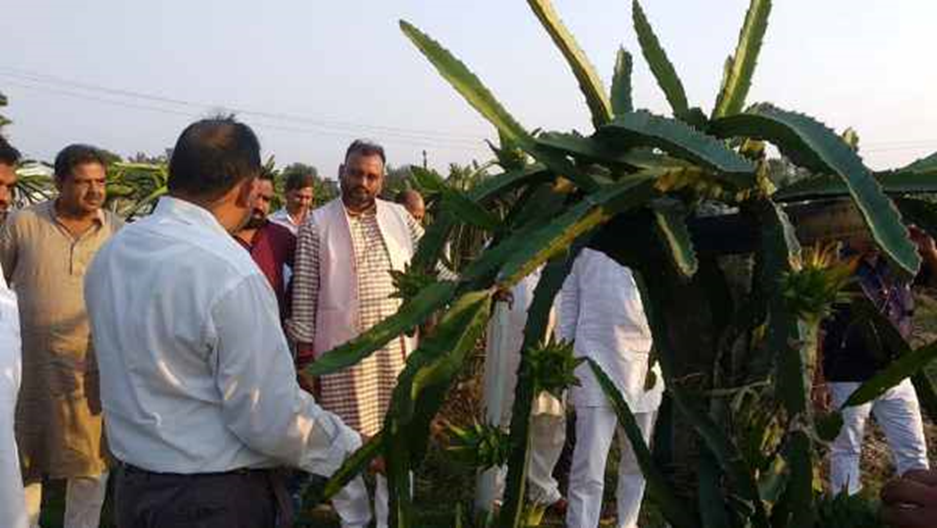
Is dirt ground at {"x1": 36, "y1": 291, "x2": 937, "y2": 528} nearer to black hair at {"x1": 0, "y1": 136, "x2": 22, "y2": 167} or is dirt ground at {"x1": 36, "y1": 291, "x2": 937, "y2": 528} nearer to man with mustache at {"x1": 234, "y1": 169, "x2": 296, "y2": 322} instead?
man with mustache at {"x1": 234, "y1": 169, "x2": 296, "y2": 322}

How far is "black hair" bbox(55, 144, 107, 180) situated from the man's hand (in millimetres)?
3633

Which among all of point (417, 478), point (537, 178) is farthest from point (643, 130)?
point (417, 478)

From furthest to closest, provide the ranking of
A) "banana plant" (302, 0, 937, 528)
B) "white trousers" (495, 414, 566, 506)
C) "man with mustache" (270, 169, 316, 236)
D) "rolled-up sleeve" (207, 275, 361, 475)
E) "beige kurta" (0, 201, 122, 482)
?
1. "man with mustache" (270, 169, 316, 236)
2. "white trousers" (495, 414, 566, 506)
3. "beige kurta" (0, 201, 122, 482)
4. "rolled-up sleeve" (207, 275, 361, 475)
5. "banana plant" (302, 0, 937, 528)

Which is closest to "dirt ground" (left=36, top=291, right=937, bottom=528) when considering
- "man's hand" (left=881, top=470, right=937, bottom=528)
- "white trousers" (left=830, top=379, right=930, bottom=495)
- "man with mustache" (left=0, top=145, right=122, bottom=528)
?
"white trousers" (left=830, top=379, right=930, bottom=495)

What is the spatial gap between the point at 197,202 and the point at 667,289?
127cm

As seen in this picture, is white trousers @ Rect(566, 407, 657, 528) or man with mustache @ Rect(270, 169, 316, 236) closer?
white trousers @ Rect(566, 407, 657, 528)

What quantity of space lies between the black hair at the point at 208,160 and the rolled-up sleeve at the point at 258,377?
30 centimetres

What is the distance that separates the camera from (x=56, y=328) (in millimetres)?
4000

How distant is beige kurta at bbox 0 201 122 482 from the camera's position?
13.1ft

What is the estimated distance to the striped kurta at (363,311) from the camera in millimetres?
4125

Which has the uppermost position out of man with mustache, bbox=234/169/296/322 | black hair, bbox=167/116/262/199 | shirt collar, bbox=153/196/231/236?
black hair, bbox=167/116/262/199

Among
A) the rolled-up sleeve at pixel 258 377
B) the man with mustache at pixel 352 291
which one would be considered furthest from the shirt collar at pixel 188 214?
the man with mustache at pixel 352 291

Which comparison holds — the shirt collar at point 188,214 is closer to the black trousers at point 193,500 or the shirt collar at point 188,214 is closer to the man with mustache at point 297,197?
the black trousers at point 193,500

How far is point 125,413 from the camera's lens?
7.16 ft
